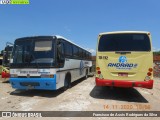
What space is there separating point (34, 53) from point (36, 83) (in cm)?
141

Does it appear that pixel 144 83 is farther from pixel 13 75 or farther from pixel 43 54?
pixel 13 75

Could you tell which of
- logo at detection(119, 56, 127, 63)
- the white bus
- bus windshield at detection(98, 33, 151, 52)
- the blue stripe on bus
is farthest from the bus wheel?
logo at detection(119, 56, 127, 63)

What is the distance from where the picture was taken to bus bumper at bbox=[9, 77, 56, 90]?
919 centimetres

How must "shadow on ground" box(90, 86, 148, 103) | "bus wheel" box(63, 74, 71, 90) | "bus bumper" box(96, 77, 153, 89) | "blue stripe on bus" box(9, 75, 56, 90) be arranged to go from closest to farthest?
1. "bus bumper" box(96, 77, 153, 89)
2. "blue stripe on bus" box(9, 75, 56, 90)
3. "shadow on ground" box(90, 86, 148, 103)
4. "bus wheel" box(63, 74, 71, 90)

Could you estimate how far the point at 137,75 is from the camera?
8.94m

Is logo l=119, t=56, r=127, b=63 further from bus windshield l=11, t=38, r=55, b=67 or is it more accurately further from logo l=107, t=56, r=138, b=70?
bus windshield l=11, t=38, r=55, b=67

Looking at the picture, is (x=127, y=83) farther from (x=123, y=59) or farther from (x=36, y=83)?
(x=36, y=83)

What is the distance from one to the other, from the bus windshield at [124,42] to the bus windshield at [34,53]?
2.38 metres

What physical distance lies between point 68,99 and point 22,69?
103 inches

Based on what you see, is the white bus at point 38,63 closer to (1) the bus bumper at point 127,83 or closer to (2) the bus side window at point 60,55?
(2) the bus side window at point 60,55

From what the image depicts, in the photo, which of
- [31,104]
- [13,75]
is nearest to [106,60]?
[31,104]

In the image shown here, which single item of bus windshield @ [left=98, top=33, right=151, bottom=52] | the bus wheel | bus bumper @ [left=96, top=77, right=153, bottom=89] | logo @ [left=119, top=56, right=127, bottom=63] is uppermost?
bus windshield @ [left=98, top=33, right=151, bottom=52]

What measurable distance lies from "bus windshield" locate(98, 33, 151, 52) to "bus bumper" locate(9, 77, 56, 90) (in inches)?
109

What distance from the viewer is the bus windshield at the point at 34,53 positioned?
923 cm
